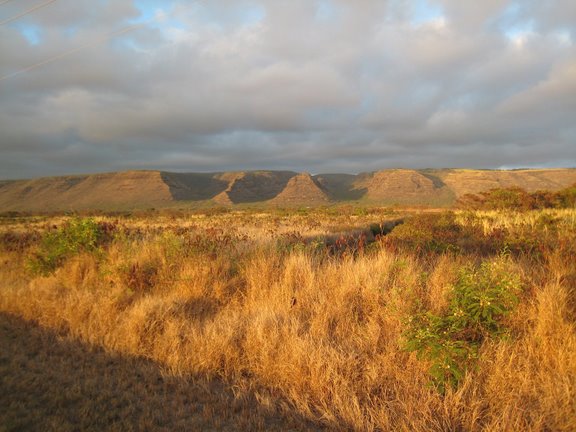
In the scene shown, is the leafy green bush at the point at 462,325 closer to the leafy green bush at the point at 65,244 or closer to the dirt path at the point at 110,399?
the dirt path at the point at 110,399

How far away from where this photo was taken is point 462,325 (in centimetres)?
401

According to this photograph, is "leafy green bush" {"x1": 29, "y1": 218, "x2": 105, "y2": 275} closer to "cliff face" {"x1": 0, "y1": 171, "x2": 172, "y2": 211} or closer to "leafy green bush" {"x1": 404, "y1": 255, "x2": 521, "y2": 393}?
"leafy green bush" {"x1": 404, "y1": 255, "x2": 521, "y2": 393}

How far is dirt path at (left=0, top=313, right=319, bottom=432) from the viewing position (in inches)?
124

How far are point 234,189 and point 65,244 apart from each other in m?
132

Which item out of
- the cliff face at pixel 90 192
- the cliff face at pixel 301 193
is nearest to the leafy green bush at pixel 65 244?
the cliff face at pixel 90 192

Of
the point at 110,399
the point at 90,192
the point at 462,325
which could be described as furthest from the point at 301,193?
the point at 110,399

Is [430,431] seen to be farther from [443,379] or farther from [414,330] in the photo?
[414,330]

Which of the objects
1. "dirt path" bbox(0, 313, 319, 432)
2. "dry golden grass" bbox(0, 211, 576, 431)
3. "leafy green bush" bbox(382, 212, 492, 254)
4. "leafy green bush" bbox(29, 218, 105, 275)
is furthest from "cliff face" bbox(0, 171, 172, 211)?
"dirt path" bbox(0, 313, 319, 432)

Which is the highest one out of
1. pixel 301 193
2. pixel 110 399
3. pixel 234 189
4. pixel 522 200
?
pixel 234 189

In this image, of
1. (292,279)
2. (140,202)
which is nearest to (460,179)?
(140,202)

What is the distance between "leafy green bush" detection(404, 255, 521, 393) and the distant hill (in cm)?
10390

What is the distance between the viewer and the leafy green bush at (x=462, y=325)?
3.54 meters

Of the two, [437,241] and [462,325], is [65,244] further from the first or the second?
[437,241]

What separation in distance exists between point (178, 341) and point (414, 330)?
2.87 metres
